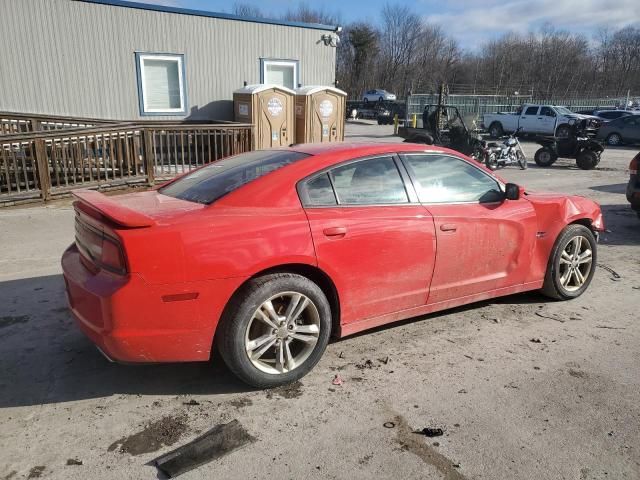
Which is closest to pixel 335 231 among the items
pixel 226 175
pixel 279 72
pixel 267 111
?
pixel 226 175

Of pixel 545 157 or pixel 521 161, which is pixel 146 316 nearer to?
pixel 521 161

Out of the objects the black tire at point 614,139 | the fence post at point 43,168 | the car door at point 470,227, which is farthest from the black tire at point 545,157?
the fence post at point 43,168

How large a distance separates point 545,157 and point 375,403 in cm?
1482

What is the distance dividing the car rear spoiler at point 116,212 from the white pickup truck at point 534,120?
81.3 ft

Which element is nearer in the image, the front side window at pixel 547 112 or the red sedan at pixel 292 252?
the red sedan at pixel 292 252

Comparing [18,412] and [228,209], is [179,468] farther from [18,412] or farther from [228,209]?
[228,209]

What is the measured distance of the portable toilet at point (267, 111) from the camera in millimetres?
12516

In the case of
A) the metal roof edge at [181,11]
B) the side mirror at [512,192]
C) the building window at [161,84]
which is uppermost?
the metal roof edge at [181,11]

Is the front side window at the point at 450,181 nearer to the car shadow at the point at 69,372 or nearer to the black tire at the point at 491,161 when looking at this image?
the car shadow at the point at 69,372

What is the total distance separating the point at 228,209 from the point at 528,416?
7.09ft

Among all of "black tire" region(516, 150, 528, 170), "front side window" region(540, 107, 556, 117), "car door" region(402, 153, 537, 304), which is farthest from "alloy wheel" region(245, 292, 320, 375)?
"front side window" region(540, 107, 556, 117)

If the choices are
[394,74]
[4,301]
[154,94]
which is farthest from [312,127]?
[394,74]

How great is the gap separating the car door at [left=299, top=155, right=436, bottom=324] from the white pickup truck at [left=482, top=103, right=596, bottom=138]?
76.8ft

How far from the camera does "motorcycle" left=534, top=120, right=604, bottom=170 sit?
15.6m
